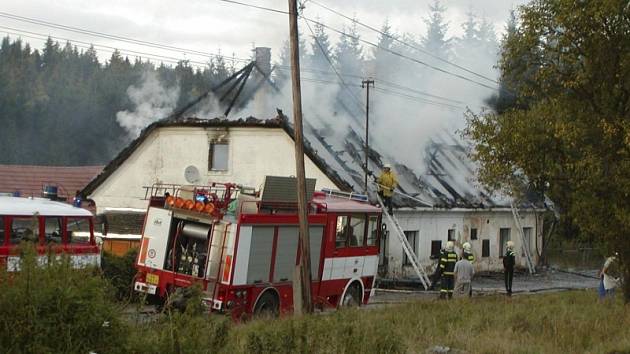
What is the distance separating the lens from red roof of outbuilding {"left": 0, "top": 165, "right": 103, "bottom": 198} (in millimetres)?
34697

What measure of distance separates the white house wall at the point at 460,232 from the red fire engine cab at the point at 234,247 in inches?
419

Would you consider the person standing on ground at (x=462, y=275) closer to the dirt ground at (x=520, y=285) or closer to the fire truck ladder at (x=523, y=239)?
the dirt ground at (x=520, y=285)

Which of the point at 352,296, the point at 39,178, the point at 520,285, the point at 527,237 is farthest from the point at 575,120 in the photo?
the point at 39,178

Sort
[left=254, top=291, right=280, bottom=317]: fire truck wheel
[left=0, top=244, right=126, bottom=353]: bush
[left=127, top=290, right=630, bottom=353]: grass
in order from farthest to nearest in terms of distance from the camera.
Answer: [left=254, top=291, right=280, bottom=317]: fire truck wheel, [left=127, top=290, right=630, bottom=353]: grass, [left=0, top=244, right=126, bottom=353]: bush

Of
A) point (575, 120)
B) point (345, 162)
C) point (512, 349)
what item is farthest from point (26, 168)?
point (512, 349)

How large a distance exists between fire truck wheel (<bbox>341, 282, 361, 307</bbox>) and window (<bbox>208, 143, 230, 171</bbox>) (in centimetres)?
1014

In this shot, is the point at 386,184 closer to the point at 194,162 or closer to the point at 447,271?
the point at 447,271

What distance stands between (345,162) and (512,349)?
16.5 metres

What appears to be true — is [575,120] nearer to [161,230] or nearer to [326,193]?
[326,193]

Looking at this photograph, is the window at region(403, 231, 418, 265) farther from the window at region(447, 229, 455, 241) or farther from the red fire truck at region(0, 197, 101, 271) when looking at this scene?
the red fire truck at region(0, 197, 101, 271)

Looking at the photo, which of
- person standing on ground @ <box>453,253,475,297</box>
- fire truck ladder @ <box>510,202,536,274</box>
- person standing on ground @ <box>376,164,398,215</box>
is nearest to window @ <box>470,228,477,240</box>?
fire truck ladder @ <box>510,202,536,274</box>

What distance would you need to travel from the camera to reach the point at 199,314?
28.0 ft

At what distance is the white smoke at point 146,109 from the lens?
116 feet

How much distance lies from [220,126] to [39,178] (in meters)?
12.4
